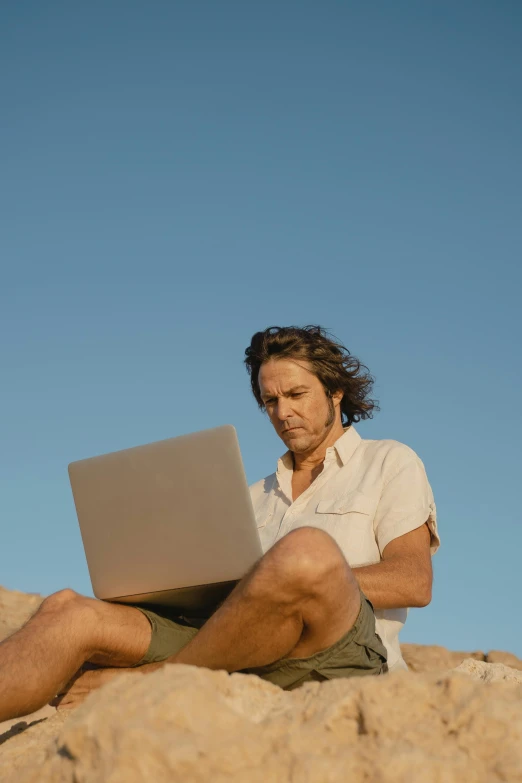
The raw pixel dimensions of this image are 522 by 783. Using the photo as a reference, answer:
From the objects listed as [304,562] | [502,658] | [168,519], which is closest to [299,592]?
[304,562]

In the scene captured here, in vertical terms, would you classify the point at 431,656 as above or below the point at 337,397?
below

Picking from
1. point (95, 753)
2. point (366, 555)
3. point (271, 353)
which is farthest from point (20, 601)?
point (95, 753)

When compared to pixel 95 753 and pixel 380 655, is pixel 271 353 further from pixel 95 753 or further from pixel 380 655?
pixel 95 753

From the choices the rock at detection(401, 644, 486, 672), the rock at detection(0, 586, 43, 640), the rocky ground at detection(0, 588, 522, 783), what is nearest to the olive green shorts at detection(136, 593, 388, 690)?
the rocky ground at detection(0, 588, 522, 783)

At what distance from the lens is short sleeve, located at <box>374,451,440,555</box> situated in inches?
120

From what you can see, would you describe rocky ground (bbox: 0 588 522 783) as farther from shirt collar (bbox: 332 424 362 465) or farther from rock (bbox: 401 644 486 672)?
rock (bbox: 401 644 486 672)

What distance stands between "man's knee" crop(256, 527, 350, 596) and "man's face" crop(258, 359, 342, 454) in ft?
5.00

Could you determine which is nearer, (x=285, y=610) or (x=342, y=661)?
(x=285, y=610)

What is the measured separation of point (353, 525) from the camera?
3.13 metres

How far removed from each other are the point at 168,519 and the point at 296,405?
4.53 ft

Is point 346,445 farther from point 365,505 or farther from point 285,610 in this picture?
point 285,610

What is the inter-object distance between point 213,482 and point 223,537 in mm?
166

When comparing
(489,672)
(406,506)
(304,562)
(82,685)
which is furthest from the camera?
(489,672)

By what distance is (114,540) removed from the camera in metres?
2.60
